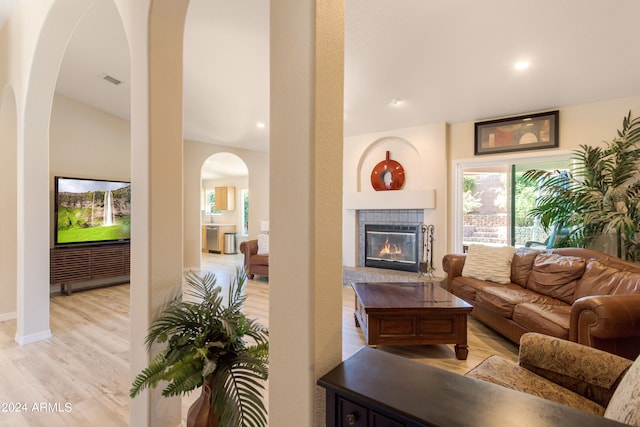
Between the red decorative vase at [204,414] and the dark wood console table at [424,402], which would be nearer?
the dark wood console table at [424,402]

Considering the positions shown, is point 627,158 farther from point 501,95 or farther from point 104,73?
point 104,73

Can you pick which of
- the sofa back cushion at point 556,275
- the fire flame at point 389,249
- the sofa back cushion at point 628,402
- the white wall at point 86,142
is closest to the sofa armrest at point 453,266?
the sofa back cushion at point 556,275

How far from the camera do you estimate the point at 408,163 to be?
15.9 feet

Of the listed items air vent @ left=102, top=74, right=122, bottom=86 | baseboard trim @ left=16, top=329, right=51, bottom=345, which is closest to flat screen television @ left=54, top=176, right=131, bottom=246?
air vent @ left=102, top=74, right=122, bottom=86

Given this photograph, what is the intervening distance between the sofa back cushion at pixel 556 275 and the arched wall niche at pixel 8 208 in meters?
5.69

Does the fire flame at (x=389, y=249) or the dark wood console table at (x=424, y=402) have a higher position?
the dark wood console table at (x=424, y=402)

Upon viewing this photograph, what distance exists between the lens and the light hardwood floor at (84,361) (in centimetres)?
187

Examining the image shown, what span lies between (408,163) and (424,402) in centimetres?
441

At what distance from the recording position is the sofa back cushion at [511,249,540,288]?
3.25 m

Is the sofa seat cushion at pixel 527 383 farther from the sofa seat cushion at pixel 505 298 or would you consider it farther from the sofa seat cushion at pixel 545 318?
the sofa seat cushion at pixel 505 298

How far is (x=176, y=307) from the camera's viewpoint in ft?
5.04

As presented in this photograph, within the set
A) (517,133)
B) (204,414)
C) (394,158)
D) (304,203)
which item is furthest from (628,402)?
(394,158)

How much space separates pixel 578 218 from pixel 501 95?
162cm

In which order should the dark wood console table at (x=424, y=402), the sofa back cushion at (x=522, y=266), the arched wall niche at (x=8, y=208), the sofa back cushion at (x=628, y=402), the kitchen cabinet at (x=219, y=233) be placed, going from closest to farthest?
the dark wood console table at (x=424, y=402), the sofa back cushion at (x=628, y=402), the sofa back cushion at (x=522, y=266), the arched wall niche at (x=8, y=208), the kitchen cabinet at (x=219, y=233)
